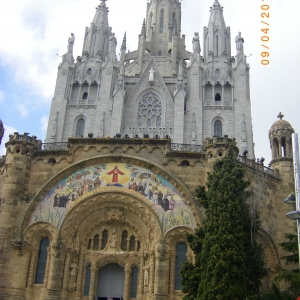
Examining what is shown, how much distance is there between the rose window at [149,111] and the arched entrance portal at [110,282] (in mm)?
23749

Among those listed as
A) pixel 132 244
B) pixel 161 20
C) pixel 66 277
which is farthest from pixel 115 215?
pixel 161 20

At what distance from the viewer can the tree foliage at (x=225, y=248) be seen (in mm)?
17828

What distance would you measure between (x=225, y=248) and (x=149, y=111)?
98.3 feet

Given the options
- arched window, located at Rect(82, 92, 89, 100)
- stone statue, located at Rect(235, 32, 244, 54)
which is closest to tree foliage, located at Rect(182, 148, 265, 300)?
arched window, located at Rect(82, 92, 89, 100)

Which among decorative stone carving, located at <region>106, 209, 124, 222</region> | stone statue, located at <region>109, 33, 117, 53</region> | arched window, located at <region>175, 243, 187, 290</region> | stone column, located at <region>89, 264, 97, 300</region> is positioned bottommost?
stone column, located at <region>89, 264, 97, 300</region>

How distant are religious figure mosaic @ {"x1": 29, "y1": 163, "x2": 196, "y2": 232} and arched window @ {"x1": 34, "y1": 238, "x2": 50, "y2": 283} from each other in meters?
1.33

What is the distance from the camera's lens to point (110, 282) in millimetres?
24141

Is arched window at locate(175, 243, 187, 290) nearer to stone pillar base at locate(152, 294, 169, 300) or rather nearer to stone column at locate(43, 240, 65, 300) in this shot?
stone pillar base at locate(152, 294, 169, 300)

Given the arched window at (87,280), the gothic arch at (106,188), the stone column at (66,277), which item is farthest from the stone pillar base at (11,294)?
the arched window at (87,280)

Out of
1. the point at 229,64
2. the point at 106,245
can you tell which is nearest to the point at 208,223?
the point at 106,245

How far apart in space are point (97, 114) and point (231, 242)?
1204 inches

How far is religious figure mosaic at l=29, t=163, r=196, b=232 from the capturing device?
74.8 feet

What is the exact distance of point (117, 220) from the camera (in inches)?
954

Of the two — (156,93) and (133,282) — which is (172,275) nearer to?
(133,282)
